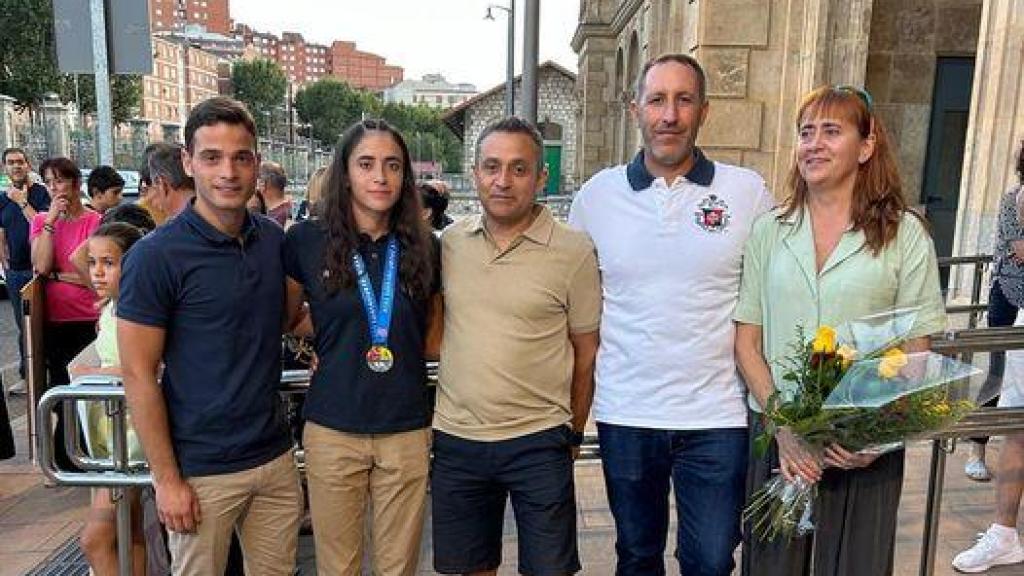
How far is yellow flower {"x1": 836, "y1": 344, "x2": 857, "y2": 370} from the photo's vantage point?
1.94 meters

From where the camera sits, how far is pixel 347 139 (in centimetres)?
244

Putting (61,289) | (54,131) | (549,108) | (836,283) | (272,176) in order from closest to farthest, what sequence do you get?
(836,283) → (61,289) → (272,176) → (54,131) → (549,108)

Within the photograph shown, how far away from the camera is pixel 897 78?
800 centimetres

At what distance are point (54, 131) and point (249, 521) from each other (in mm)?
22957

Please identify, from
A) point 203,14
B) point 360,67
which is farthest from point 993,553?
point 360,67

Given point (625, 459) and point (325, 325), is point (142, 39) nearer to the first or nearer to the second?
point (325, 325)

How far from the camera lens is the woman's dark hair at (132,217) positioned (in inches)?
131

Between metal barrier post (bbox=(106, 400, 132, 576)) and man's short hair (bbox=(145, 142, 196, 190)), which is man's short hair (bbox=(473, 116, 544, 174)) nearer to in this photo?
metal barrier post (bbox=(106, 400, 132, 576))

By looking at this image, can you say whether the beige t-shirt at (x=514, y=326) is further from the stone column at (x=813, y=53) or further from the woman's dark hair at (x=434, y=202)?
the stone column at (x=813, y=53)

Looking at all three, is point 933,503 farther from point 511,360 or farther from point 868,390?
point 511,360

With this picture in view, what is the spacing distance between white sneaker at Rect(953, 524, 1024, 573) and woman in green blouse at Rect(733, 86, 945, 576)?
1.55 m

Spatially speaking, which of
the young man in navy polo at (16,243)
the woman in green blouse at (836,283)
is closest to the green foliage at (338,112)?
the young man in navy polo at (16,243)

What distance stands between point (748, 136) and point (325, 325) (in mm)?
5767

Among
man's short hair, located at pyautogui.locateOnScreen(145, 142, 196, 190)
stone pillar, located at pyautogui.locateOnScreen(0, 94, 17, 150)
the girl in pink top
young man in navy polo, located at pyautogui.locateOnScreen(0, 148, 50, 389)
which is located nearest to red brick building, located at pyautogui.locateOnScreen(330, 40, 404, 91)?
stone pillar, located at pyautogui.locateOnScreen(0, 94, 17, 150)
